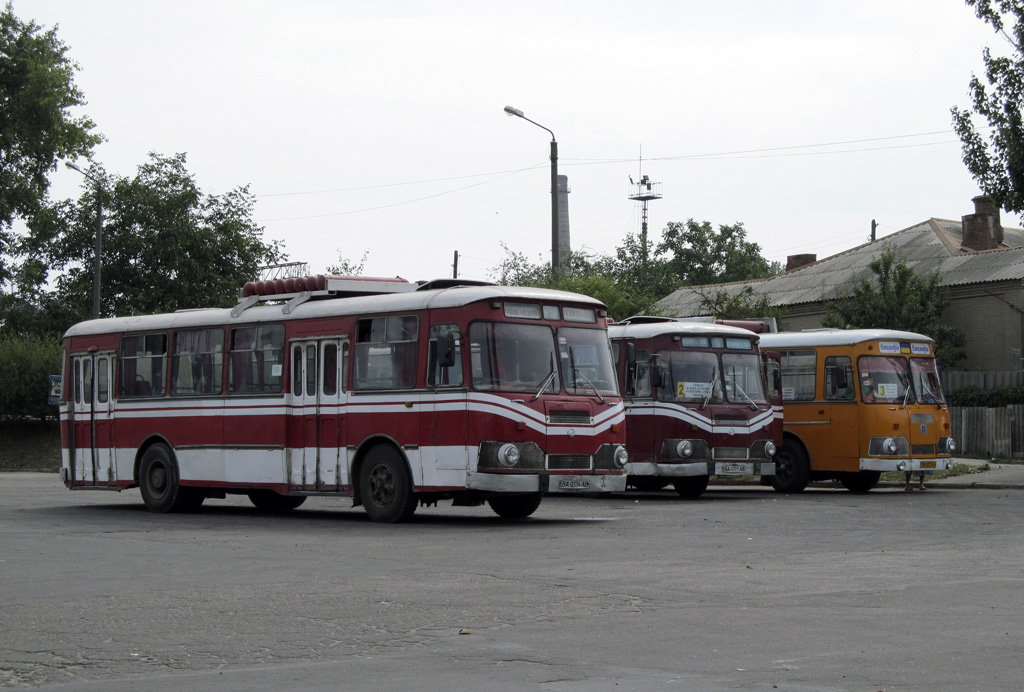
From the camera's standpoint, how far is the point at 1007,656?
25.4 feet

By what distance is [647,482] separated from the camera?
26.1m

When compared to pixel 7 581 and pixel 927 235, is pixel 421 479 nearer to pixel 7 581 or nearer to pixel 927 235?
pixel 7 581

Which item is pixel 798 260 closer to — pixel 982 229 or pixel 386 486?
pixel 982 229

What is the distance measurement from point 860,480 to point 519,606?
1735 cm

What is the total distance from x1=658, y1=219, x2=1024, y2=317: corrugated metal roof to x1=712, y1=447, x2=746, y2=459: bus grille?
21.4 m

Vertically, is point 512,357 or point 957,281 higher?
point 957,281

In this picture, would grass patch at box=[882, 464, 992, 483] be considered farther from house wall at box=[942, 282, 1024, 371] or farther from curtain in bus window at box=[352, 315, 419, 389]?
curtain in bus window at box=[352, 315, 419, 389]

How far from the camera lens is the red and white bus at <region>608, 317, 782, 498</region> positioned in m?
23.4

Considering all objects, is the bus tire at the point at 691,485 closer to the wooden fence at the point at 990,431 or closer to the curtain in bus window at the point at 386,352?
the curtain in bus window at the point at 386,352

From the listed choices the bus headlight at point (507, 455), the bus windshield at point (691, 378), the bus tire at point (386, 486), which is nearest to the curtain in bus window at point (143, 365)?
the bus tire at point (386, 486)

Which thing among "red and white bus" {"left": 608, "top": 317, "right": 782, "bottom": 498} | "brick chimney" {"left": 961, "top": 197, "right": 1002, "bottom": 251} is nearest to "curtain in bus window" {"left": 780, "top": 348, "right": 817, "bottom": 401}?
"red and white bus" {"left": 608, "top": 317, "right": 782, "bottom": 498}

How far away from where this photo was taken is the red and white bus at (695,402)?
2336 centimetres

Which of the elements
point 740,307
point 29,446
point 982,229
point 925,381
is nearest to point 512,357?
point 925,381

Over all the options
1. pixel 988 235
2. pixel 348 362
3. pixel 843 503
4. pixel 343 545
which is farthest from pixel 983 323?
pixel 343 545
